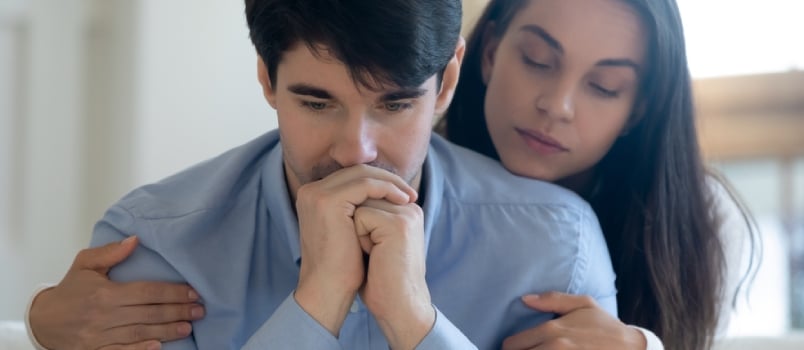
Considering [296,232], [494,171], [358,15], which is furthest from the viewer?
[494,171]

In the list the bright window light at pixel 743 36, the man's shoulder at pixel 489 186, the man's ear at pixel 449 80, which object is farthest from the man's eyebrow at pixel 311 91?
the bright window light at pixel 743 36

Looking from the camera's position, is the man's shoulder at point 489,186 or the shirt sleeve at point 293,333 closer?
the shirt sleeve at point 293,333

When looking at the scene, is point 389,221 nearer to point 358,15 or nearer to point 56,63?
point 358,15

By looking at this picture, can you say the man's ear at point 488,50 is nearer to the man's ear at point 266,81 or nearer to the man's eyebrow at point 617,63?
the man's eyebrow at point 617,63

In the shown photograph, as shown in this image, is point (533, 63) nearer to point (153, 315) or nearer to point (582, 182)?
point (582, 182)

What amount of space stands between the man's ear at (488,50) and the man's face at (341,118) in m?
0.43

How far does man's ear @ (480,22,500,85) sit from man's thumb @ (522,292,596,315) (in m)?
0.45

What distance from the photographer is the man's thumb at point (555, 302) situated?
1251 millimetres

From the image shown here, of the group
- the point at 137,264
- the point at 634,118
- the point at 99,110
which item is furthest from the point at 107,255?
the point at 99,110

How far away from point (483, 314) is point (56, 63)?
1.63 m

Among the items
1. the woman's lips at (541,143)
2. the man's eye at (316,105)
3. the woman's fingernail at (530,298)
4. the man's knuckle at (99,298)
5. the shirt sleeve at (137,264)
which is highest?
the man's eye at (316,105)

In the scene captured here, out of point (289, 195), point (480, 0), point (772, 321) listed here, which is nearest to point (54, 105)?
point (480, 0)

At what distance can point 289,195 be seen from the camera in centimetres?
131

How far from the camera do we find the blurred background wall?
99.4 inches
